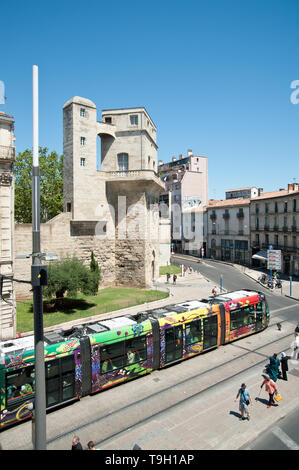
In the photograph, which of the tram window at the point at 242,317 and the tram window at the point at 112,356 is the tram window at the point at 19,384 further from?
the tram window at the point at 242,317

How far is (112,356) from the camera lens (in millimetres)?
12055

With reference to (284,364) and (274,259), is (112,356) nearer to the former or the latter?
(284,364)

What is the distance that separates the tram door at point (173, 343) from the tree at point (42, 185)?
2976cm

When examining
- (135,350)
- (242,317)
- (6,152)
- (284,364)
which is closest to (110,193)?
(6,152)

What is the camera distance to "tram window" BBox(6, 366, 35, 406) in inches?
380

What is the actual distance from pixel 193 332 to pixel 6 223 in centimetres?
1101

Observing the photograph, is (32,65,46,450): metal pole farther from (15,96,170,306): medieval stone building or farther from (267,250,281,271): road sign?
(267,250,281,271): road sign

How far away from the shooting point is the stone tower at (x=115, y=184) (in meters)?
A: 29.3

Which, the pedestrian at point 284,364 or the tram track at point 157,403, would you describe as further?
the pedestrian at point 284,364

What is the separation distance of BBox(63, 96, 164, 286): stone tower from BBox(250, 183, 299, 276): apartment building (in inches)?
789

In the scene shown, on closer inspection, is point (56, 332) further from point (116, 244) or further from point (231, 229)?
point (231, 229)

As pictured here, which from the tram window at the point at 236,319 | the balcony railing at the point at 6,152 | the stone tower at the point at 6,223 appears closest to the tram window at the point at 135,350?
the tram window at the point at 236,319

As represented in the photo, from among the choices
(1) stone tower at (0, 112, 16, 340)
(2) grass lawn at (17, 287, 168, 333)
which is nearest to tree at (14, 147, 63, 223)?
(2) grass lawn at (17, 287, 168, 333)

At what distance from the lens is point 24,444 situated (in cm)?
919
